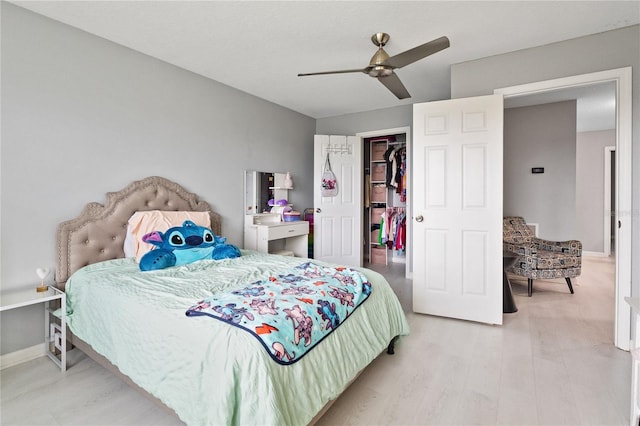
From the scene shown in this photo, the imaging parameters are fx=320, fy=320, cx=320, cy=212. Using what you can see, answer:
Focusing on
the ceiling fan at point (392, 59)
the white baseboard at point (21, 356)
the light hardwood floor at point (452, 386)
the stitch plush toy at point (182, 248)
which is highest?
the ceiling fan at point (392, 59)

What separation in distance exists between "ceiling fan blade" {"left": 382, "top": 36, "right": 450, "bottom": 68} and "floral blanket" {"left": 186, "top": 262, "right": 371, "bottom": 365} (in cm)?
151

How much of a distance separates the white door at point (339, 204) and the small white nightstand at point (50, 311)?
300 cm

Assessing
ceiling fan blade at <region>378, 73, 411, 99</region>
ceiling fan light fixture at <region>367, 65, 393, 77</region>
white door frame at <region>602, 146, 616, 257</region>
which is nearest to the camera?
ceiling fan light fixture at <region>367, 65, 393, 77</region>

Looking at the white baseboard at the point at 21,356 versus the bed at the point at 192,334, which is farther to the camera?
the white baseboard at the point at 21,356

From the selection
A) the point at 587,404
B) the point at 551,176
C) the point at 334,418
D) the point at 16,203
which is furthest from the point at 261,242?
the point at 551,176

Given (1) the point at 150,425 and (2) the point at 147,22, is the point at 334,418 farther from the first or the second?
(2) the point at 147,22

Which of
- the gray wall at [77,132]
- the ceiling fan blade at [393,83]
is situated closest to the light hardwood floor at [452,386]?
the gray wall at [77,132]

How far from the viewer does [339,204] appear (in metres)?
4.70

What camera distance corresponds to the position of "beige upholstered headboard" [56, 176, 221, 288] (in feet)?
7.77

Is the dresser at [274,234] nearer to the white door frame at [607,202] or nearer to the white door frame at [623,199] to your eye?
the white door frame at [623,199]

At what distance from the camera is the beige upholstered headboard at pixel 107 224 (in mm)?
2367

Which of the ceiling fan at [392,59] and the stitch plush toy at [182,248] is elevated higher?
the ceiling fan at [392,59]

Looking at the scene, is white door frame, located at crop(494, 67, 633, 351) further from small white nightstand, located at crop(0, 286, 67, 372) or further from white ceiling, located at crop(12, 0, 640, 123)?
small white nightstand, located at crop(0, 286, 67, 372)

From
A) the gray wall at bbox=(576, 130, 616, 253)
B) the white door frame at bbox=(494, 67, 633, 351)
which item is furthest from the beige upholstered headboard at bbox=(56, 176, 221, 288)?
→ the gray wall at bbox=(576, 130, 616, 253)
